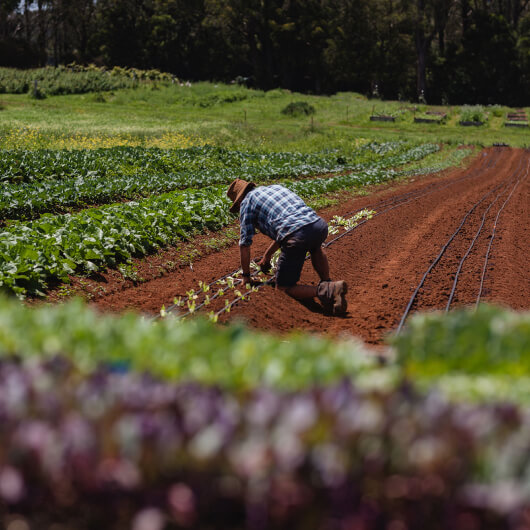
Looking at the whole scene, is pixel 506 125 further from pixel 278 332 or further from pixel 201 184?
pixel 278 332

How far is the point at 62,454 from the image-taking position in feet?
6.87

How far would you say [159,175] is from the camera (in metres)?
17.7

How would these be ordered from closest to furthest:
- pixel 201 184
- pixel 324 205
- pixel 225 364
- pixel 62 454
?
pixel 62 454 → pixel 225 364 → pixel 324 205 → pixel 201 184

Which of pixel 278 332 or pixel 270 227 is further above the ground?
pixel 270 227

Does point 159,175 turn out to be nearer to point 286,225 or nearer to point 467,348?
point 286,225

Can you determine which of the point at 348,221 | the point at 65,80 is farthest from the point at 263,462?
the point at 65,80

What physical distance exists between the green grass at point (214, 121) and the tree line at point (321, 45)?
595cm

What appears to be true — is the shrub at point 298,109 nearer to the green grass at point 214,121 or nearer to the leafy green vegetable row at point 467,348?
the green grass at point 214,121

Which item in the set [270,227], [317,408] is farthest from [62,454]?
[270,227]

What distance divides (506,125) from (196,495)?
47471mm

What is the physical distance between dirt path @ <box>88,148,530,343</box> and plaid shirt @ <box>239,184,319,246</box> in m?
0.96

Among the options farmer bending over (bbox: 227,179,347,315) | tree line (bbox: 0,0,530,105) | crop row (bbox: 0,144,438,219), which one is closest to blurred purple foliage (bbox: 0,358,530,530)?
farmer bending over (bbox: 227,179,347,315)

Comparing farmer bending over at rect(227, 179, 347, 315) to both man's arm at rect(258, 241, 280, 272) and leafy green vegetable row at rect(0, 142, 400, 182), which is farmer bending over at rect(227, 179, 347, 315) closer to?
man's arm at rect(258, 241, 280, 272)

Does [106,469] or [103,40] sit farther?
[103,40]
